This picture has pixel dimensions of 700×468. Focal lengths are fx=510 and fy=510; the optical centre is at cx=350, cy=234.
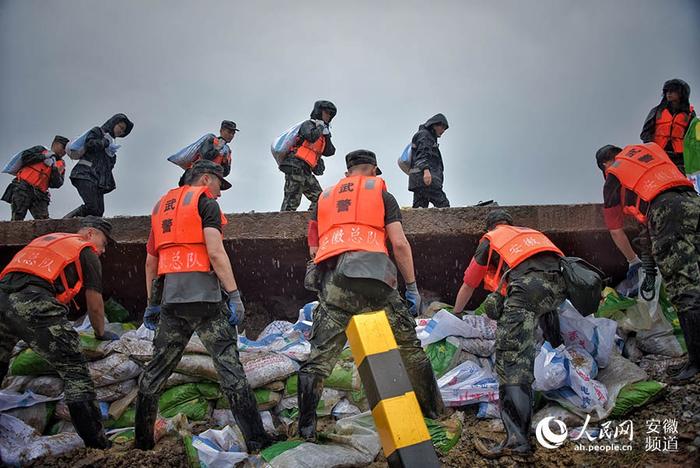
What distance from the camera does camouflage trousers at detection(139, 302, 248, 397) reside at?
3084 mm

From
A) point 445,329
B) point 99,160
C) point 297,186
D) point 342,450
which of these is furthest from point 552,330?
point 99,160

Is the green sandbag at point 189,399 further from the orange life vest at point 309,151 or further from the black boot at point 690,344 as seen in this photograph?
the black boot at point 690,344

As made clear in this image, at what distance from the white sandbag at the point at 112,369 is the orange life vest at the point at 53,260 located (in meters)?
Answer: 0.52

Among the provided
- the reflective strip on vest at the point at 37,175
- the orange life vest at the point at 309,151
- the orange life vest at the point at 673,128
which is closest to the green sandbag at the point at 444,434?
the orange life vest at the point at 309,151

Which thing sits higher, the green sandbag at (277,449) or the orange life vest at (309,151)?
the orange life vest at (309,151)

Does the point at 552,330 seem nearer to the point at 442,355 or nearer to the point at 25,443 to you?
the point at 442,355

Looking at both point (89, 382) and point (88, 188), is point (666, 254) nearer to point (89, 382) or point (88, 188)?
point (89, 382)

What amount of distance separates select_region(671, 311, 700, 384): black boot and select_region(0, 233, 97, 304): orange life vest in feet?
13.4

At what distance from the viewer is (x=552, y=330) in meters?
3.89

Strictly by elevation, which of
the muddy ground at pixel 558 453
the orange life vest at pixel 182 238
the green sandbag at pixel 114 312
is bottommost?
the muddy ground at pixel 558 453

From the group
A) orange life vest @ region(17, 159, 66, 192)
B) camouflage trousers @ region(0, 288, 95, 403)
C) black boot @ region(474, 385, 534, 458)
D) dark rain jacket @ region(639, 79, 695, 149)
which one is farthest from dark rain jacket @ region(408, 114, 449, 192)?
orange life vest @ region(17, 159, 66, 192)

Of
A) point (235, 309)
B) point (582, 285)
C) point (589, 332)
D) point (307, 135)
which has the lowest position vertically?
point (589, 332)

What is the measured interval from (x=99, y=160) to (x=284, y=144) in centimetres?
214

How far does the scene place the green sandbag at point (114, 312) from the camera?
4.83 metres
